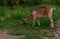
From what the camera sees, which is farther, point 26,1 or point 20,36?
point 26,1

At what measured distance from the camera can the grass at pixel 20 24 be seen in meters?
12.3

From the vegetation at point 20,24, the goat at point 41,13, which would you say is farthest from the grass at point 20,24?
the goat at point 41,13

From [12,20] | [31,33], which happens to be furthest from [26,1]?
[31,33]

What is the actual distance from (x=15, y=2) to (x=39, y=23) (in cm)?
448

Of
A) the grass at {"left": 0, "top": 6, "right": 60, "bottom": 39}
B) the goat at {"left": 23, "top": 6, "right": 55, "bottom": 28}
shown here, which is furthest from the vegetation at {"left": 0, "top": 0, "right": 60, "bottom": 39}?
the goat at {"left": 23, "top": 6, "right": 55, "bottom": 28}

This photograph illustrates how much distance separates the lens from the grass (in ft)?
40.4

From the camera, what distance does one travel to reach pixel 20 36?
39.0 feet

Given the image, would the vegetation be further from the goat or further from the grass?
the goat

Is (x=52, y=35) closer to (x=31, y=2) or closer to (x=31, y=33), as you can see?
(x=31, y=33)

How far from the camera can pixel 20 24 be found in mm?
13906

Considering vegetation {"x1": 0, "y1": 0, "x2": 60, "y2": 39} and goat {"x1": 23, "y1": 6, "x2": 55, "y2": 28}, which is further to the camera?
goat {"x1": 23, "y1": 6, "x2": 55, "y2": 28}

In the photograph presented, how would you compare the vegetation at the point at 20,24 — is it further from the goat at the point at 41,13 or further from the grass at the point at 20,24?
the goat at the point at 41,13

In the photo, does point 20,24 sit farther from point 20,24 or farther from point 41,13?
point 41,13

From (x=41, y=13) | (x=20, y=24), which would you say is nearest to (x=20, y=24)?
(x=20, y=24)
